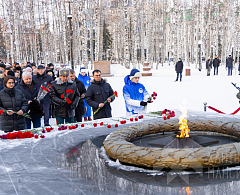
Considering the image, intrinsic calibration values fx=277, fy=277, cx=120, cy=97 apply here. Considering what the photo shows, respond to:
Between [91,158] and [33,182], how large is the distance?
3.09 ft

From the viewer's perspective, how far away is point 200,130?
15.6ft

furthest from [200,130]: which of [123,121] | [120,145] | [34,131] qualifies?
[34,131]

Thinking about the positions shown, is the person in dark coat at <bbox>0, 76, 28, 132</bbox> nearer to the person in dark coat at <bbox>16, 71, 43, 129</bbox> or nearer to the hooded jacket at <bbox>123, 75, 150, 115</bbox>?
the person in dark coat at <bbox>16, 71, 43, 129</bbox>

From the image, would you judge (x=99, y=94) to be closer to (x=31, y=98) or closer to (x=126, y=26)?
(x=31, y=98)

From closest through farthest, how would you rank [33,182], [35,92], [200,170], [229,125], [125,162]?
[33,182] → [200,170] → [125,162] → [229,125] → [35,92]

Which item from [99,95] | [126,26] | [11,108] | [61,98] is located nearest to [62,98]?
[61,98]

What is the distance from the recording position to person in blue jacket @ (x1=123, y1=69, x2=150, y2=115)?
6.09 metres

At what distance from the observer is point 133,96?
6.28 metres

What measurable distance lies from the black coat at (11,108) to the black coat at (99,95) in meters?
1.59

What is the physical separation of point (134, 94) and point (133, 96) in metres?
0.05

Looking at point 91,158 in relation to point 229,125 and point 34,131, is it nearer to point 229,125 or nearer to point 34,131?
point 34,131

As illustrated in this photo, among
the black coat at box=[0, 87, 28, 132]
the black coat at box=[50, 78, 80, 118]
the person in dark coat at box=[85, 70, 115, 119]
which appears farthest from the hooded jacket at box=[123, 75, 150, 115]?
the black coat at box=[0, 87, 28, 132]

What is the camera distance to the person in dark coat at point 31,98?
6508mm

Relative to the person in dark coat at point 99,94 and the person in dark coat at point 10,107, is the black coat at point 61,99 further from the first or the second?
the person in dark coat at point 10,107
